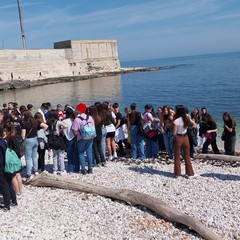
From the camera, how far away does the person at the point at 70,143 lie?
346 inches

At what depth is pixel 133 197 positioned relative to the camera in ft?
22.4

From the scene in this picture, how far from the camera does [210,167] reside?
962 centimetres

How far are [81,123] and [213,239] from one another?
432 centimetres

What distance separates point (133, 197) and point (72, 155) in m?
2.90

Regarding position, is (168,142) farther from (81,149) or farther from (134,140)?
(81,149)

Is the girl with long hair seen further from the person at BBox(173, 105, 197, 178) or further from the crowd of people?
the person at BBox(173, 105, 197, 178)

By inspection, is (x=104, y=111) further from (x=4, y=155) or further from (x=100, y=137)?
(x=4, y=155)

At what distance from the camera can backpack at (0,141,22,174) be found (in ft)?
21.4

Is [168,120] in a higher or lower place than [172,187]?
higher

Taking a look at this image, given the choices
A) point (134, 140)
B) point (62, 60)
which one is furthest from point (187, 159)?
point (62, 60)

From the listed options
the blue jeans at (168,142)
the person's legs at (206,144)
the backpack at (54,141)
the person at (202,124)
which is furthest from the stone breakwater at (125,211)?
the person at (202,124)

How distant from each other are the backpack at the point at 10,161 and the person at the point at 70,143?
88.8 inches

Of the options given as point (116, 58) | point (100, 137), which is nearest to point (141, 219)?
point (100, 137)

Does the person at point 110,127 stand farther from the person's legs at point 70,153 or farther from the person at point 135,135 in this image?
the person's legs at point 70,153
